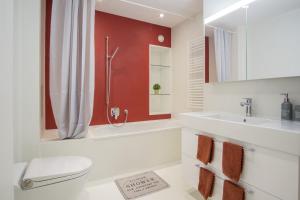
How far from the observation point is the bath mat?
1.94 m

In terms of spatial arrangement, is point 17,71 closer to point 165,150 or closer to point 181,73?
point 165,150

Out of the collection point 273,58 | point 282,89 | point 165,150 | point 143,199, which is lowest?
point 143,199

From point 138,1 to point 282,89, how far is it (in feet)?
6.99

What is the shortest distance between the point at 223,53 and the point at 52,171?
86.4 inches

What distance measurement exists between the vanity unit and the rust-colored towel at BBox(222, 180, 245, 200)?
1.7 inches

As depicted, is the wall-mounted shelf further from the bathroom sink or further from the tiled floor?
the bathroom sink

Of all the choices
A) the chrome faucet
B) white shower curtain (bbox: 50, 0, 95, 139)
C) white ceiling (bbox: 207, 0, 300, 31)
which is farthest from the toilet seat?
white ceiling (bbox: 207, 0, 300, 31)

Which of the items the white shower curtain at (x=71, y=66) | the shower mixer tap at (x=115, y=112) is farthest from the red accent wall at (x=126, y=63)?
the white shower curtain at (x=71, y=66)

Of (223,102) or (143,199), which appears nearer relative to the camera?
(143,199)

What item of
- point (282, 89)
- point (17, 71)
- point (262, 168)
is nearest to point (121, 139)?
point (17, 71)

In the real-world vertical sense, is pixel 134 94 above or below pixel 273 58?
below

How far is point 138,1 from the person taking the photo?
2480 mm

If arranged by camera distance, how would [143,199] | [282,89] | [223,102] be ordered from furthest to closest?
[223,102] < [143,199] < [282,89]

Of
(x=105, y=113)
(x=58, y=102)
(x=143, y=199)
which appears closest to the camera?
(x=143, y=199)
